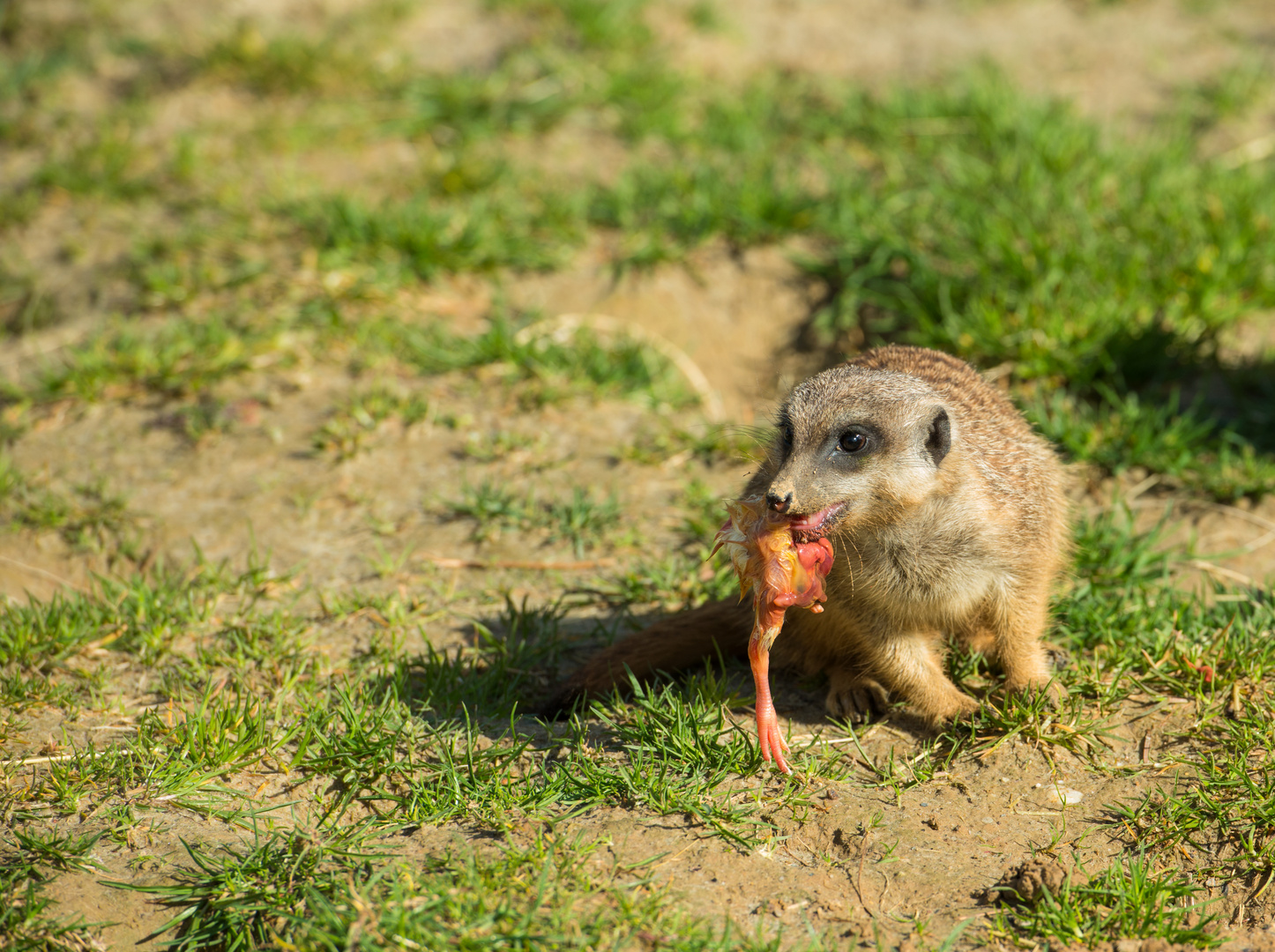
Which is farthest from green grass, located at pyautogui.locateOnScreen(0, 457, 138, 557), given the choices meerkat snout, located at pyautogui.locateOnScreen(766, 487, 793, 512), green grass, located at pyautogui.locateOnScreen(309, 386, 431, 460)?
meerkat snout, located at pyautogui.locateOnScreen(766, 487, 793, 512)

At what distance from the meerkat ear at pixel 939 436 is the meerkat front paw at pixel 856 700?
712mm

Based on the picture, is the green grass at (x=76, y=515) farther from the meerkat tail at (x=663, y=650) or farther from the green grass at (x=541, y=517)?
the meerkat tail at (x=663, y=650)

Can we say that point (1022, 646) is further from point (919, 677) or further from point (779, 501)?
point (779, 501)

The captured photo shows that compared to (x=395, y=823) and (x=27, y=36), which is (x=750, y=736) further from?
(x=27, y=36)

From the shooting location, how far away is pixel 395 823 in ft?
8.36

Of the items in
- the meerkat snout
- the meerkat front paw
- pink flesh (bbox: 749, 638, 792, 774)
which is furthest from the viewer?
the meerkat front paw

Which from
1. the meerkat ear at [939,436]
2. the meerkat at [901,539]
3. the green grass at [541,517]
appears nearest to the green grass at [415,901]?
the meerkat at [901,539]

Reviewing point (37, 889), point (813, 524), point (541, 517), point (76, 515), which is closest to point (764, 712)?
point (813, 524)

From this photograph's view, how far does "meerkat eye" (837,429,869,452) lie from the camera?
2.56 meters

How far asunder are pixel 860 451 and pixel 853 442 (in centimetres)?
3

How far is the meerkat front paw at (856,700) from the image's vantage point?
298 cm

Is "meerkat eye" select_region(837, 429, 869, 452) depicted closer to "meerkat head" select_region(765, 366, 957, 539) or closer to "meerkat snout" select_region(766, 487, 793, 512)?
"meerkat head" select_region(765, 366, 957, 539)

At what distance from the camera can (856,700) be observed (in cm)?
301

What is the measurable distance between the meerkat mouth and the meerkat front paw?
68 centimetres
